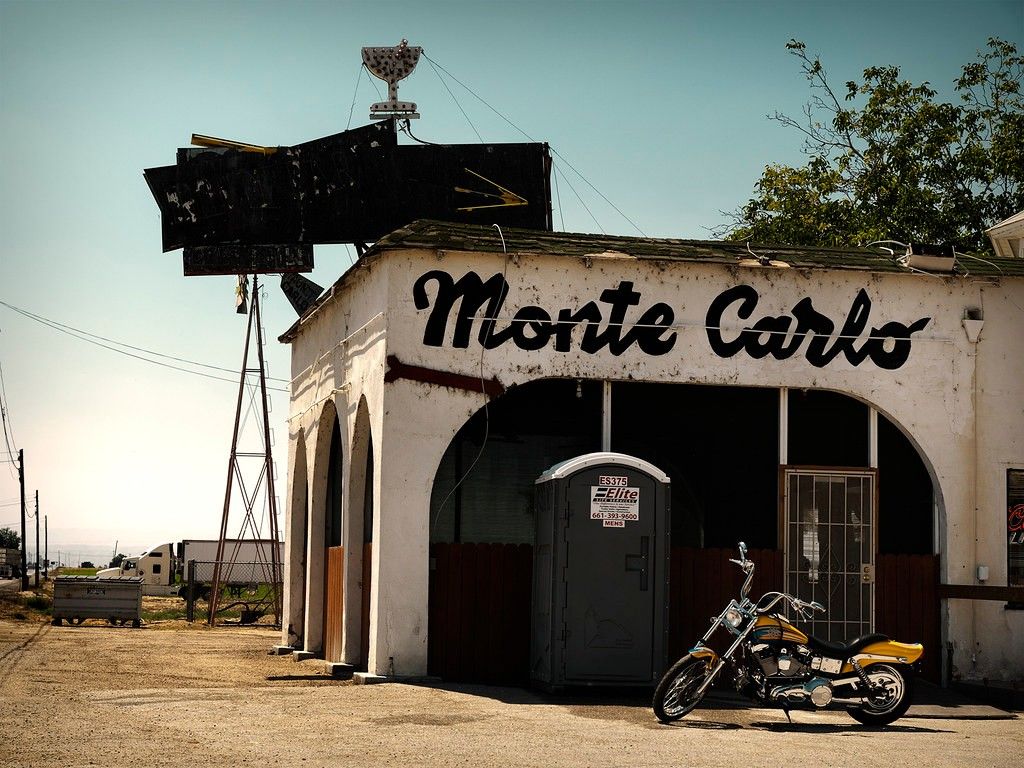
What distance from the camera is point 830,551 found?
18.0m

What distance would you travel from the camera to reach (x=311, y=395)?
2306 centimetres

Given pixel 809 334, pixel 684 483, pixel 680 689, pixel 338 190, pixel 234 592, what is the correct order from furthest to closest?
pixel 234 592 → pixel 338 190 → pixel 684 483 → pixel 809 334 → pixel 680 689

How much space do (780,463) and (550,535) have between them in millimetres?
3700

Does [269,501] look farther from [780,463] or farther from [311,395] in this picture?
[780,463]

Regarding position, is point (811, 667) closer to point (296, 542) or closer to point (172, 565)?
point (296, 542)

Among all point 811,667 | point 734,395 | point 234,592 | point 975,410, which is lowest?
point 234,592

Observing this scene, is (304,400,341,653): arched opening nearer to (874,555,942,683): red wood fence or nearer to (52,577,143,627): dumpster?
(874,555,942,683): red wood fence

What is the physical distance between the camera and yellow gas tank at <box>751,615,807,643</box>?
45.7ft

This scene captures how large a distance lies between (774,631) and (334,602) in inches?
348

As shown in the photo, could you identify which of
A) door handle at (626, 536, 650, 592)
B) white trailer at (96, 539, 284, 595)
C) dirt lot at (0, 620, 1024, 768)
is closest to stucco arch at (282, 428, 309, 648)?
dirt lot at (0, 620, 1024, 768)

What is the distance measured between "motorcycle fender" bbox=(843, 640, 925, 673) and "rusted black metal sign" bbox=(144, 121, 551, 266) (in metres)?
16.2

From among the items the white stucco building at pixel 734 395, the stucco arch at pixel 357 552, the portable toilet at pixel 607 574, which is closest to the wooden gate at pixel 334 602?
the stucco arch at pixel 357 552

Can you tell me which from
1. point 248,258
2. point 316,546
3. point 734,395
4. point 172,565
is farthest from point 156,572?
point 734,395

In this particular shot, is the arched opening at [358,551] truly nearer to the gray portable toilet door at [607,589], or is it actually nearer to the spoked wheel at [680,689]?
the gray portable toilet door at [607,589]
